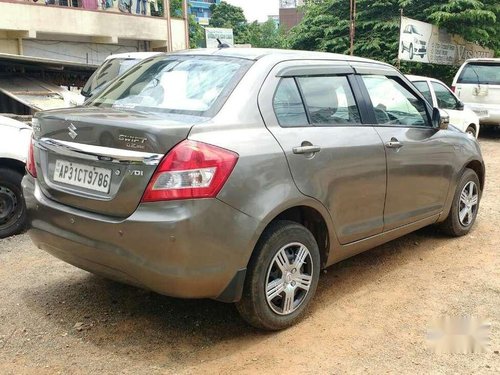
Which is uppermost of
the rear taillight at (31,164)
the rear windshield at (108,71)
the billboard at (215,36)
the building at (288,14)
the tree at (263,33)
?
the building at (288,14)

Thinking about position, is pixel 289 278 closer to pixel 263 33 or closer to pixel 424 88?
pixel 424 88

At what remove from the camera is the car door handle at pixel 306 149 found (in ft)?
10.6

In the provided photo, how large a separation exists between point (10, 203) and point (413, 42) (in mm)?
13357

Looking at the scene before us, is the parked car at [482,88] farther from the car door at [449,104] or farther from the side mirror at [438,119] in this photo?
the side mirror at [438,119]

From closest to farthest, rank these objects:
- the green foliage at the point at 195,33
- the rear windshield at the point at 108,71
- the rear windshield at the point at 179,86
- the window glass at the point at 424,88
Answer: the rear windshield at the point at 179,86
the rear windshield at the point at 108,71
the window glass at the point at 424,88
the green foliage at the point at 195,33

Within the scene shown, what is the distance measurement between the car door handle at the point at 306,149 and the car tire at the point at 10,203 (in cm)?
307

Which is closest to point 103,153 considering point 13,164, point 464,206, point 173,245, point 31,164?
point 173,245

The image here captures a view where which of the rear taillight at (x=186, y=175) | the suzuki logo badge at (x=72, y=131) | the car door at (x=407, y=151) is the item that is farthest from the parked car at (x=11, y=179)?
the car door at (x=407, y=151)

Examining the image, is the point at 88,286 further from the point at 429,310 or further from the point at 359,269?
the point at 429,310

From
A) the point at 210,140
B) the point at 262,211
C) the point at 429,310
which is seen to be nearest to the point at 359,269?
the point at 429,310

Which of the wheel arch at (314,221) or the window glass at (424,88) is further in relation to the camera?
the window glass at (424,88)

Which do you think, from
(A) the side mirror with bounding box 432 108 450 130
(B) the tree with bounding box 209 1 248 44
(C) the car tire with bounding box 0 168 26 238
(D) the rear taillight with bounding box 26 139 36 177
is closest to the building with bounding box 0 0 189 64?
(C) the car tire with bounding box 0 168 26 238

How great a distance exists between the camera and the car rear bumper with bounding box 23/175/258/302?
2.75 m

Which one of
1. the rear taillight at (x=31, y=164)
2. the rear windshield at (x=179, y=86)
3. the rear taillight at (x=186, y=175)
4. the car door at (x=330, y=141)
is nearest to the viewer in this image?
the rear taillight at (x=186, y=175)
